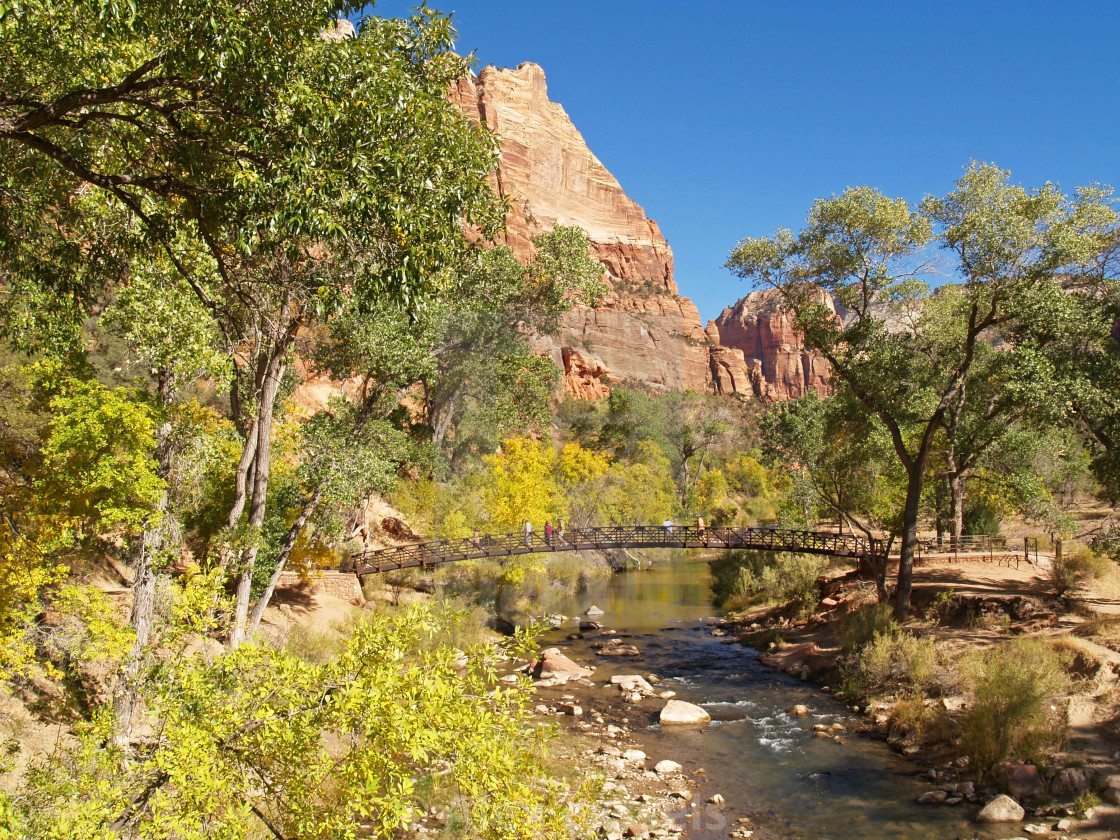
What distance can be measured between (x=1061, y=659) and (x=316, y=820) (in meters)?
14.1

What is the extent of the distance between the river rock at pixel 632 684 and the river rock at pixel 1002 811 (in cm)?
799

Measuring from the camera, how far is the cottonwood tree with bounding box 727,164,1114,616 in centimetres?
1503

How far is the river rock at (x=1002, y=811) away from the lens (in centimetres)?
1016

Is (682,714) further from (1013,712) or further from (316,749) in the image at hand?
(316,749)

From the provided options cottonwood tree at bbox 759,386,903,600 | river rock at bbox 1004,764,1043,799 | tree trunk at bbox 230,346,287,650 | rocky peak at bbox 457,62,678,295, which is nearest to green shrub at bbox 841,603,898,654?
cottonwood tree at bbox 759,386,903,600

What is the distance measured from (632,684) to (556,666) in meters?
2.20

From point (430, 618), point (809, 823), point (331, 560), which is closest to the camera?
point (430, 618)

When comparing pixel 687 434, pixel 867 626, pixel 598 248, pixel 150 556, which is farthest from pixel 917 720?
pixel 598 248

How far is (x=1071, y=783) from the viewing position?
1052 cm

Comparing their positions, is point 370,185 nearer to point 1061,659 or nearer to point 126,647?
point 126,647

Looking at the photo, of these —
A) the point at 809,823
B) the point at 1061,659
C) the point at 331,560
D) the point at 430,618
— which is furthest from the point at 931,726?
the point at 331,560

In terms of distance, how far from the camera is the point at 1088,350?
14.7 metres

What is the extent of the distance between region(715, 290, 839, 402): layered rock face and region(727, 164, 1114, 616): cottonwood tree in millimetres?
106787

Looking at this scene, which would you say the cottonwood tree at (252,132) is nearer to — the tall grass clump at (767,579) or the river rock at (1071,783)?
the river rock at (1071,783)
